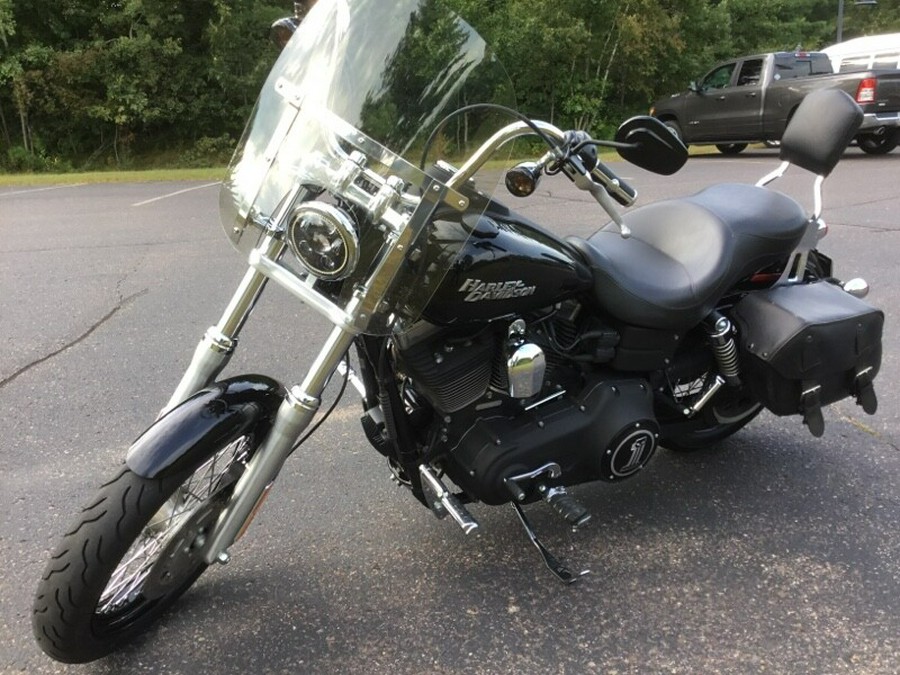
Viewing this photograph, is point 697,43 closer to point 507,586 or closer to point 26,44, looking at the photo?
point 26,44

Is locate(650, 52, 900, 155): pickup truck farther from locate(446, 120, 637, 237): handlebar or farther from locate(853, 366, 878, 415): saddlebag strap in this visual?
locate(446, 120, 637, 237): handlebar

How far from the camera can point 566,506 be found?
7.97ft

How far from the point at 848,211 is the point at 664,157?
7.29 meters

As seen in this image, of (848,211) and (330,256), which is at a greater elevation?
(330,256)

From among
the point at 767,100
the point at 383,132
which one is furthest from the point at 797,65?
the point at 383,132

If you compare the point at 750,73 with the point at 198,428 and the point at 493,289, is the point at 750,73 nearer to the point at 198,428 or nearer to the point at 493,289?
the point at 493,289

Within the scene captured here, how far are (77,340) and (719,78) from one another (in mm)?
14033

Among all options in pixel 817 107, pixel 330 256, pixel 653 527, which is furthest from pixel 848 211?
pixel 330 256

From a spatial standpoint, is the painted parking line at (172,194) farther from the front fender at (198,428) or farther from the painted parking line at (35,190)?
the front fender at (198,428)

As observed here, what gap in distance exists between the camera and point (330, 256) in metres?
1.88

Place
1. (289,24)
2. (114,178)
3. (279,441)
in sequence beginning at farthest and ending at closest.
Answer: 1. (114,178)
2. (289,24)
3. (279,441)

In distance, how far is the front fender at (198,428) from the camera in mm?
1984

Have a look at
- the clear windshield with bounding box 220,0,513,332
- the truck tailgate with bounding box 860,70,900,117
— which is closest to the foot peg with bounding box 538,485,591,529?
the clear windshield with bounding box 220,0,513,332

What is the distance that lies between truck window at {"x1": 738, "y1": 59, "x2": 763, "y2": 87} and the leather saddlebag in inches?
512
